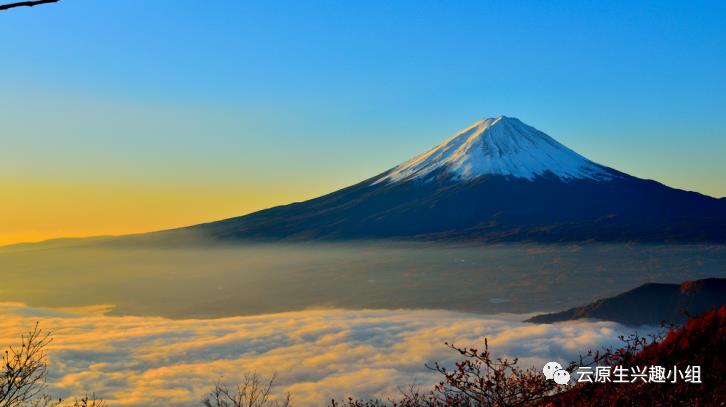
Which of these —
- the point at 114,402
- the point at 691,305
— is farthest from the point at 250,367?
the point at 691,305

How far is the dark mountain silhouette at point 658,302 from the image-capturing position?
5989 inches

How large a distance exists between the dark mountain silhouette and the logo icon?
142266mm

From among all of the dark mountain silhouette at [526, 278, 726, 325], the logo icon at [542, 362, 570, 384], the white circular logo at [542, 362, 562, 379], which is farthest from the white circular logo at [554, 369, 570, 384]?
the dark mountain silhouette at [526, 278, 726, 325]

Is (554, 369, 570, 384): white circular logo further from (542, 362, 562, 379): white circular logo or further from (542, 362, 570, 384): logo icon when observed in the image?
(542, 362, 562, 379): white circular logo

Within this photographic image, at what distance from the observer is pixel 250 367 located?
586ft

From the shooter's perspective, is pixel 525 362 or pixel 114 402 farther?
pixel 525 362

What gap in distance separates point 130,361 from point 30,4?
641 feet

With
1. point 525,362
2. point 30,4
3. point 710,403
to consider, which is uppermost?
point 30,4

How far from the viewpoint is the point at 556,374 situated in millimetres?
15102

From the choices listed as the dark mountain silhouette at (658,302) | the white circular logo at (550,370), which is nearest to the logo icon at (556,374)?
the white circular logo at (550,370)

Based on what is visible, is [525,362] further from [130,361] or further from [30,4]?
[30,4]

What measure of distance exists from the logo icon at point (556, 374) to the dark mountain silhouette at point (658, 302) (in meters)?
142

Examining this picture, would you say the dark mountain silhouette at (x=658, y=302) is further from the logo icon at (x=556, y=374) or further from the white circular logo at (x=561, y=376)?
the white circular logo at (x=561, y=376)

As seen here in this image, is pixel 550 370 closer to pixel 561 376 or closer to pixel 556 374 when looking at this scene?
pixel 556 374
